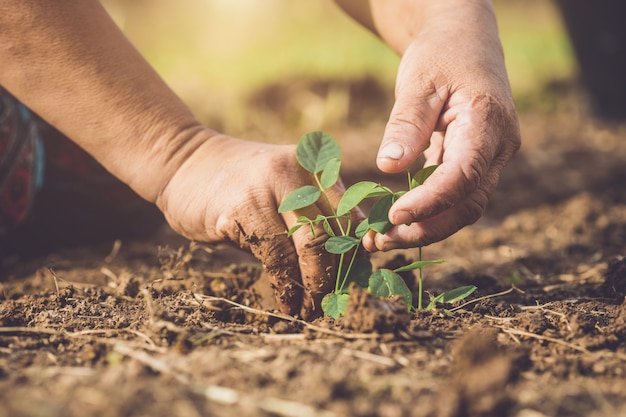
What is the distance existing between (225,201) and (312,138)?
0.24m

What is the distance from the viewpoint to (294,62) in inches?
220

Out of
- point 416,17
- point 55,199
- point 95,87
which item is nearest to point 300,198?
point 95,87

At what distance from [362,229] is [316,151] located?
0.23m

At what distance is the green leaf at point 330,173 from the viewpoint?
138 centimetres

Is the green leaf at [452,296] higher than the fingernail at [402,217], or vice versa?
the fingernail at [402,217]

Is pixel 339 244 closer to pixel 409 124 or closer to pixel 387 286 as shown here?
pixel 387 286

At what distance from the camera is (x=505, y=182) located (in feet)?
11.0

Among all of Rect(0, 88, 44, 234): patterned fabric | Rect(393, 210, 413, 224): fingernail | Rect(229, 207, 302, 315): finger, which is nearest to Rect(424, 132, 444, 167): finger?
Rect(393, 210, 413, 224): fingernail

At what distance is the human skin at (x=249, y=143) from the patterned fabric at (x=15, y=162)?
498 mm

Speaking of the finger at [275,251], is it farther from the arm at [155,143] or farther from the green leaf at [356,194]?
the green leaf at [356,194]

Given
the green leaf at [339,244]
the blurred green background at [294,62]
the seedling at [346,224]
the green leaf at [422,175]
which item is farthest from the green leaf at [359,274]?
the blurred green background at [294,62]

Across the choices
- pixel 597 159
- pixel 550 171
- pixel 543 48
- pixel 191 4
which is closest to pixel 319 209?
pixel 550 171

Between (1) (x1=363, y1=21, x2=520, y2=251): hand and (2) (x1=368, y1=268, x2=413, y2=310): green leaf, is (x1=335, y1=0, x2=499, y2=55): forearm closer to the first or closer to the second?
(1) (x1=363, y1=21, x2=520, y2=251): hand

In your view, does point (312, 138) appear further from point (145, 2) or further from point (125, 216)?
point (145, 2)
